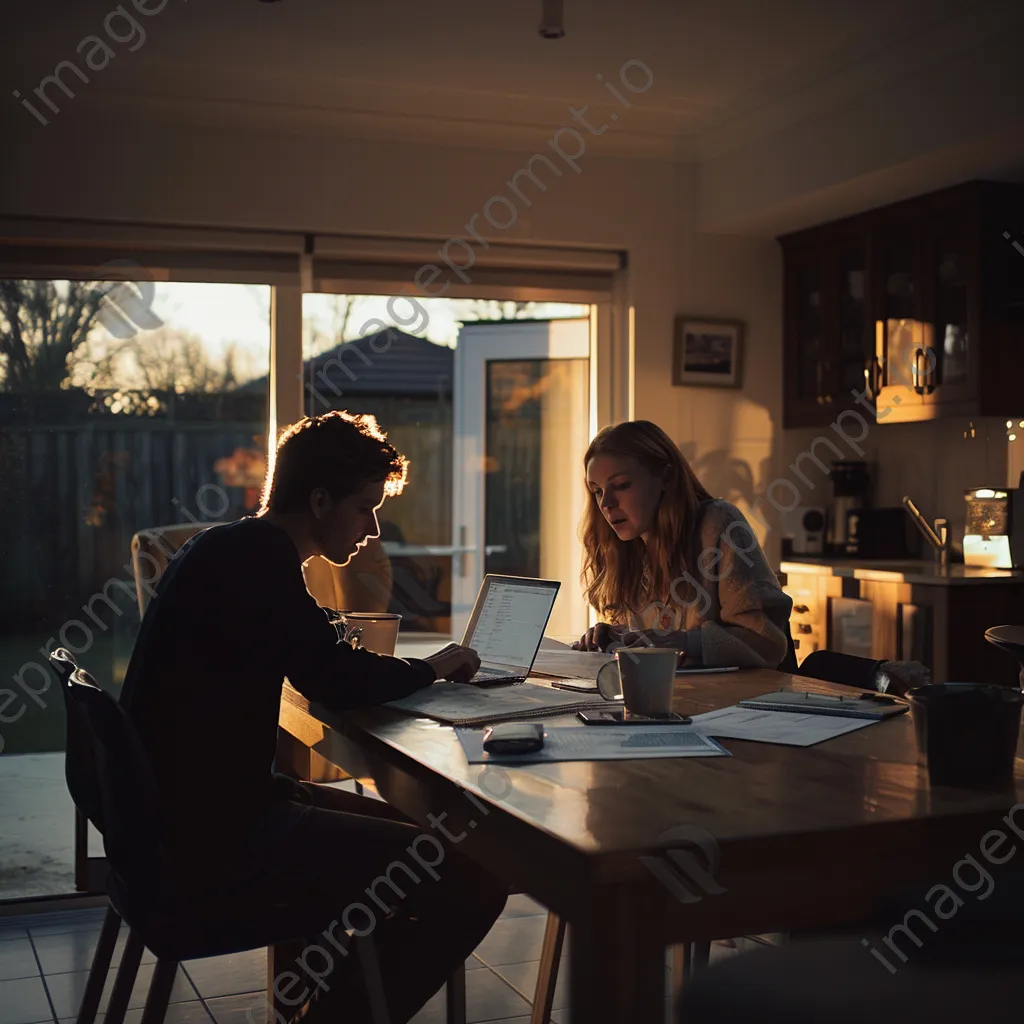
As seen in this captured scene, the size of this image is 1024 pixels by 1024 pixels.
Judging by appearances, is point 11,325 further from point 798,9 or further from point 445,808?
point 445,808

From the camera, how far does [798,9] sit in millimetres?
3535

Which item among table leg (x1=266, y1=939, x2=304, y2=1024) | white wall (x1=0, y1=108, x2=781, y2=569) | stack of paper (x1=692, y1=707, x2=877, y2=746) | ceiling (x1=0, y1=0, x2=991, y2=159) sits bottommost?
→ table leg (x1=266, y1=939, x2=304, y2=1024)

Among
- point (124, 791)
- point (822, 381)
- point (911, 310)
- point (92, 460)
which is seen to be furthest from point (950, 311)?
point (124, 791)

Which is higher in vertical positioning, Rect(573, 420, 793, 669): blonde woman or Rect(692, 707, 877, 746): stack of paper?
Rect(573, 420, 793, 669): blonde woman

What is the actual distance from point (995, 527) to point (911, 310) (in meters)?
0.82

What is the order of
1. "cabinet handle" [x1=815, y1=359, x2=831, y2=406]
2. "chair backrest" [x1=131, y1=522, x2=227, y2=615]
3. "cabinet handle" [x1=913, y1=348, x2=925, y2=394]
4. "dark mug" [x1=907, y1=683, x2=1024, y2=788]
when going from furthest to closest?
1. "cabinet handle" [x1=815, y1=359, x2=831, y2=406]
2. "cabinet handle" [x1=913, y1=348, x2=925, y2=394]
3. "chair backrest" [x1=131, y1=522, x2=227, y2=615]
4. "dark mug" [x1=907, y1=683, x2=1024, y2=788]

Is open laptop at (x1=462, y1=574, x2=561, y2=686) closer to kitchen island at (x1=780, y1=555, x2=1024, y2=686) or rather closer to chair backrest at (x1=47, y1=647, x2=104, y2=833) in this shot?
chair backrest at (x1=47, y1=647, x2=104, y2=833)

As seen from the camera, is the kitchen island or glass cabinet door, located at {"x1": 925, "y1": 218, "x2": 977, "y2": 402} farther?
glass cabinet door, located at {"x1": 925, "y1": 218, "x2": 977, "y2": 402}

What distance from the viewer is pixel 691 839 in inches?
47.0

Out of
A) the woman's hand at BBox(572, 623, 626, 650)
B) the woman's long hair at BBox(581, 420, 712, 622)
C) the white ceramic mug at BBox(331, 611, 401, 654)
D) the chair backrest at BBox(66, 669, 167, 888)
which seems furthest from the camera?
the woman's long hair at BBox(581, 420, 712, 622)

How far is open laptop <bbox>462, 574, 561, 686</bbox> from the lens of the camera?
92.4 inches

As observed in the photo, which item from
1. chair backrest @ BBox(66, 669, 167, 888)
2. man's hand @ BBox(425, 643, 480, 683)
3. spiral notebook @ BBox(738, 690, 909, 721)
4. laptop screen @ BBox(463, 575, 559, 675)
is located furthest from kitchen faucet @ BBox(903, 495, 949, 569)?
chair backrest @ BBox(66, 669, 167, 888)

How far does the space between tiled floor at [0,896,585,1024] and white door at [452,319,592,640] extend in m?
1.70

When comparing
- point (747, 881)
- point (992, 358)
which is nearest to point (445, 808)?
point (747, 881)
